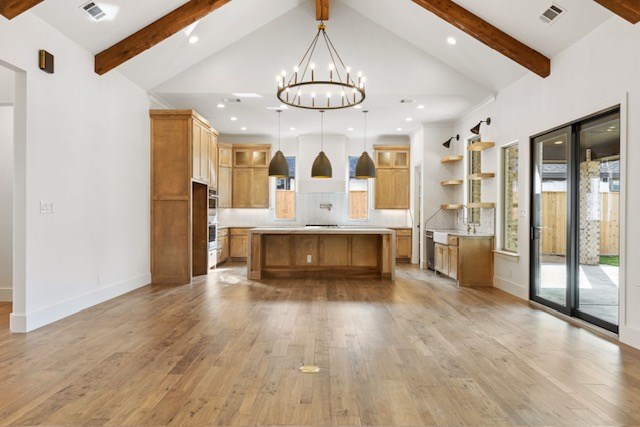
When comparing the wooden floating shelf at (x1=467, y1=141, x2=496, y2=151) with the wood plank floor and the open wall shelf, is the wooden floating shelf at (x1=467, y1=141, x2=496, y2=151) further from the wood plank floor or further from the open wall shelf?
the wood plank floor

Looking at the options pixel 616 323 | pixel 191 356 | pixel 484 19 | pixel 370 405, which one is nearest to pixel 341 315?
pixel 191 356

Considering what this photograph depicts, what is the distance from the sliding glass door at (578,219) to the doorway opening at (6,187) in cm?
700

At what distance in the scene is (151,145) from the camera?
728 cm

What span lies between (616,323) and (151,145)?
22.5 feet

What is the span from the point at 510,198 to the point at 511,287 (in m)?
1.37

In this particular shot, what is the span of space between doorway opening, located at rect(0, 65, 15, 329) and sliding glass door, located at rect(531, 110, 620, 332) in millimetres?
7002

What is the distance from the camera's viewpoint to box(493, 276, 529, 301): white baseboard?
609 cm

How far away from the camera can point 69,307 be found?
16.5ft

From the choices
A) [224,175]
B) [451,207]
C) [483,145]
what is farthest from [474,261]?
[224,175]

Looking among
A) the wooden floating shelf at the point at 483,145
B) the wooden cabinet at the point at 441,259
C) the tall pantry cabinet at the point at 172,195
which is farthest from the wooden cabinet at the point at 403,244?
the tall pantry cabinet at the point at 172,195

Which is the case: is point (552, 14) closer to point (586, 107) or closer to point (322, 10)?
point (586, 107)

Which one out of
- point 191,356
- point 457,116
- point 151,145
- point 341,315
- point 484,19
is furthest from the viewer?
point 457,116

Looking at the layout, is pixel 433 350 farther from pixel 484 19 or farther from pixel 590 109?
pixel 484 19

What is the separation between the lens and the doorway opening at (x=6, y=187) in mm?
5758
